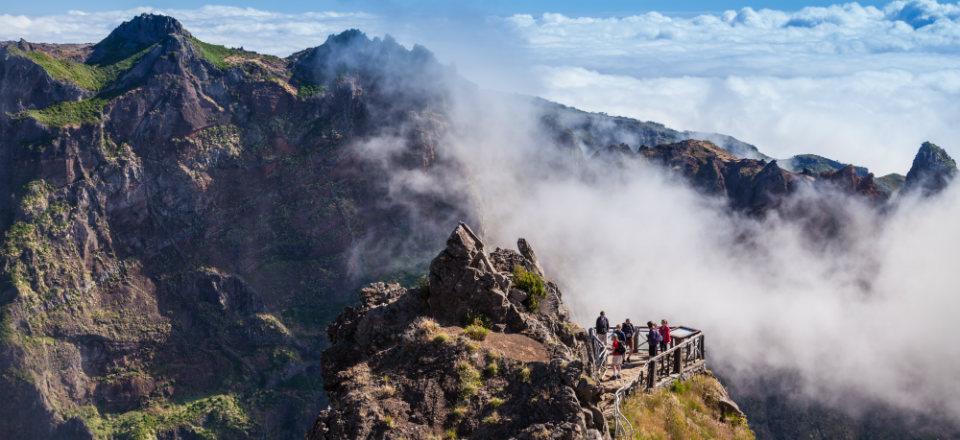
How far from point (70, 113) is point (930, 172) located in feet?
620

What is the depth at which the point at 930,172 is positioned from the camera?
18038cm

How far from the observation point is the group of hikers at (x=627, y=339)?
38094 mm

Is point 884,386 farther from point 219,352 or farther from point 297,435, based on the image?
point 219,352

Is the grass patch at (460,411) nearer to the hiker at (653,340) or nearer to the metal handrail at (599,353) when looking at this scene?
the metal handrail at (599,353)

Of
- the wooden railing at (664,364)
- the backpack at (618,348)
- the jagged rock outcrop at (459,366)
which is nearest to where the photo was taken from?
the jagged rock outcrop at (459,366)

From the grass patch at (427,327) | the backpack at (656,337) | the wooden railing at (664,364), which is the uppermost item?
the grass patch at (427,327)

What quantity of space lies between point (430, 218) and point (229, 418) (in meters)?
62.8

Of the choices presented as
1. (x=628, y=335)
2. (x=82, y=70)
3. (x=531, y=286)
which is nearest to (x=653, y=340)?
(x=628, y=335)

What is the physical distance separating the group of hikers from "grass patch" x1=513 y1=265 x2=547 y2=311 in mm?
4693

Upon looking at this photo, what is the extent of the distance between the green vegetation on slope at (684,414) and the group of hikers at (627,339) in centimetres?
224

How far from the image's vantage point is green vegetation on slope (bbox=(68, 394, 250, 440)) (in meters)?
142

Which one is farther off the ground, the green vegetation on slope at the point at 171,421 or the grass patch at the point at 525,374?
the grass patch at the point at 525,374

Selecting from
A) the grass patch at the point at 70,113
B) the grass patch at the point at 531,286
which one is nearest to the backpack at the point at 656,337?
the grass patch at the point at 531,286

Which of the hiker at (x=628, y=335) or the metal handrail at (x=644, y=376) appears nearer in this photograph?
the metal handrail at (x=644, y=376)
